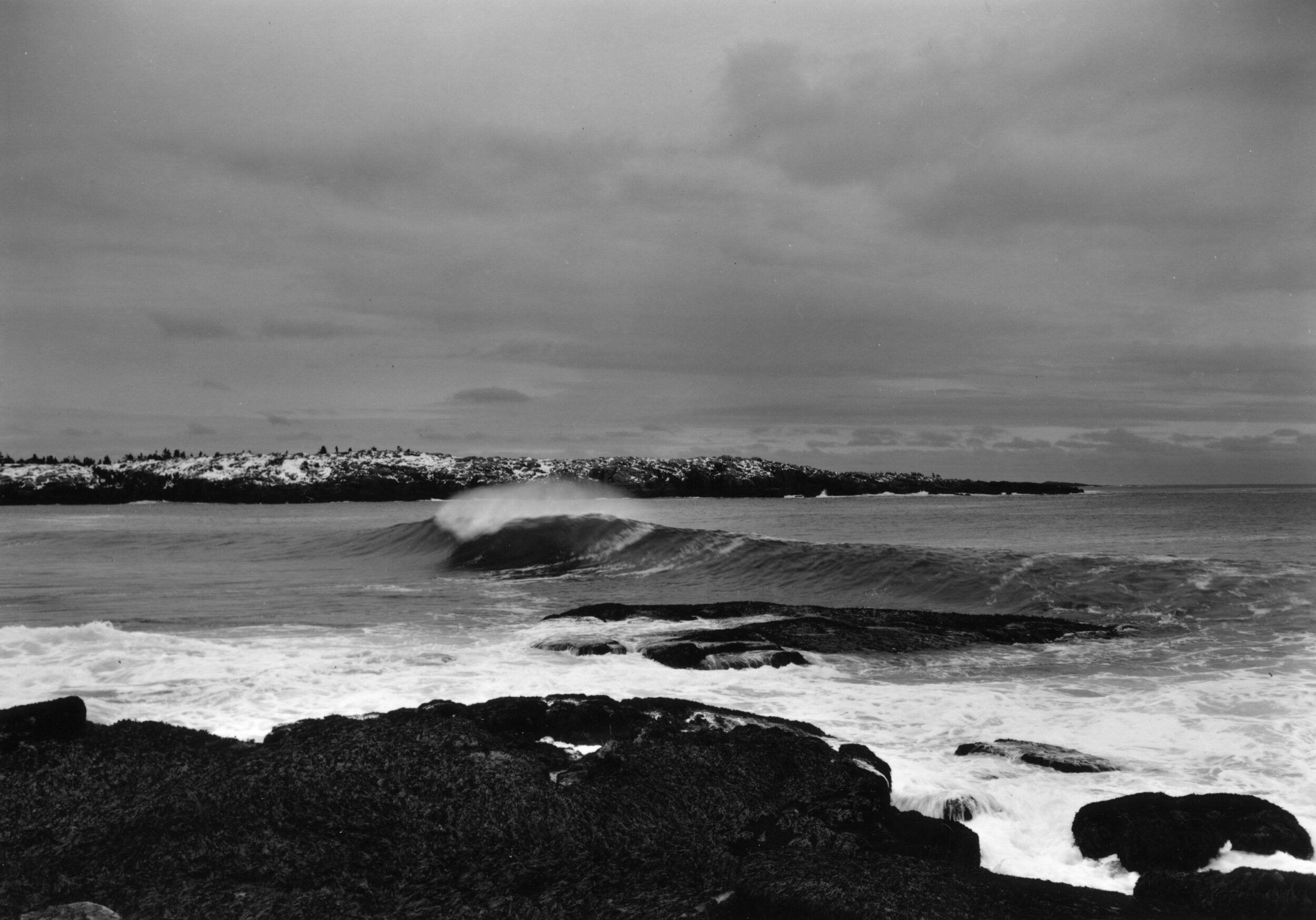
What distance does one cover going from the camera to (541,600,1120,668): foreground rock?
34.2 ft

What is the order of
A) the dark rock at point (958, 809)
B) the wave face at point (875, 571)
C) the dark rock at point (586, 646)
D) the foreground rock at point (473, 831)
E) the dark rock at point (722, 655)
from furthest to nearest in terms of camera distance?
the wave face at point (875, 571), the dark rock at point (586, 646), the dark rock at point (722, 655), the dark rock at point (958, 809), the foreground rock at point (473, 831)

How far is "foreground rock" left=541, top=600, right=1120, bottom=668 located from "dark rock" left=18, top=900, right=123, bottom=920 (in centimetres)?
696

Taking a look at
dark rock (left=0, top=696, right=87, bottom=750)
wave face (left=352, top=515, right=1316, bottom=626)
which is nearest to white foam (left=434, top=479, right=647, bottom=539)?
wave face (left=352, top=515, right=1316, bottom=626)

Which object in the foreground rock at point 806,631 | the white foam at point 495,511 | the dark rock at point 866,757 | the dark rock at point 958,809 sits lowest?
the foreground rock at point 806,631

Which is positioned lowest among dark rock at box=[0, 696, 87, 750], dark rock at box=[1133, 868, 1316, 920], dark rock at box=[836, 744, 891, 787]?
dark rock at box=[1133, 868, 1316, 920]

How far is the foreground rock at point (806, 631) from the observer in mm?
10438

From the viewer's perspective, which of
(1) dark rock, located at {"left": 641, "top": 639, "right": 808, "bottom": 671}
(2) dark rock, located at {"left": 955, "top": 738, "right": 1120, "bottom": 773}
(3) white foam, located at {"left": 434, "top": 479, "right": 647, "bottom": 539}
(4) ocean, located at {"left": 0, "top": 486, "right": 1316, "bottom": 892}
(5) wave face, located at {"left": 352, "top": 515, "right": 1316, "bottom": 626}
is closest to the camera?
(2) dark rock, located at {"left": 955, "top": 738, "right": 1120, "bottom": 773}

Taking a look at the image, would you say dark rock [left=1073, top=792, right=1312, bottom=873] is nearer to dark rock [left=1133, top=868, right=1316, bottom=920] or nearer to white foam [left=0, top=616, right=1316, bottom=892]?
white foam [left=0, top=616, right=1316, bottom=892]

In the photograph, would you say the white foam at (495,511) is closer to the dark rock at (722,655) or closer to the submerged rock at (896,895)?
the dark rock at (722,655)

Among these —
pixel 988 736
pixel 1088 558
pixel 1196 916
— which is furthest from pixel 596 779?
pixel 1088 558

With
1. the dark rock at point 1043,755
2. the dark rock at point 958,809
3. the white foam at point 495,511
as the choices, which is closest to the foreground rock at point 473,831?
the dark rock at point 958,809

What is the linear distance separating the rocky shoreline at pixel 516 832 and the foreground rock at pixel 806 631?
Answer: 447 centimetres

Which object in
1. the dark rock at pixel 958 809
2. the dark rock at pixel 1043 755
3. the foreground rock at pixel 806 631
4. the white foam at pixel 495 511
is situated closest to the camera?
the dark rock at pixel 958 809

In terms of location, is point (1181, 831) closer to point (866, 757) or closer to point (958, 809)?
point (958, 809)
